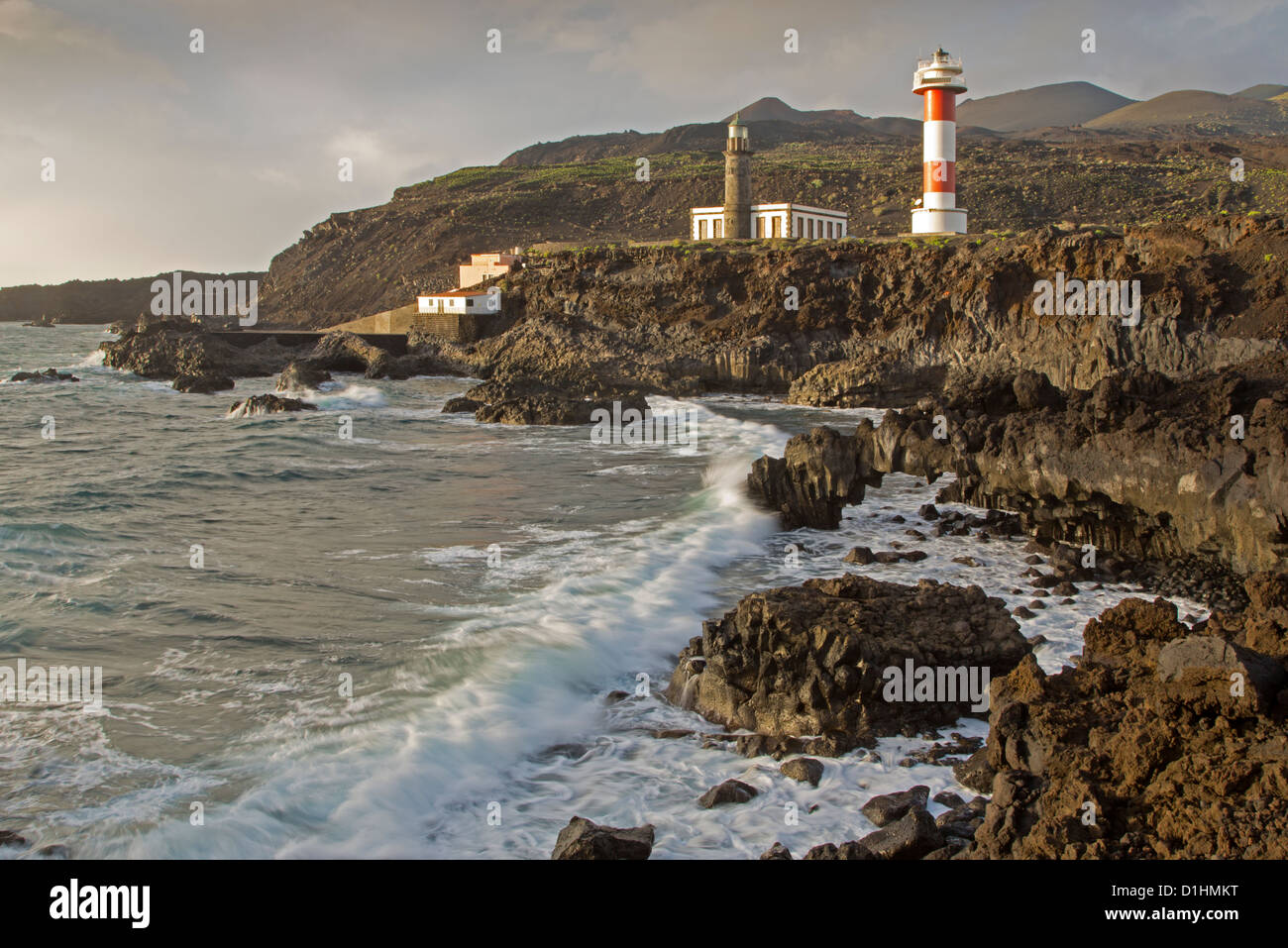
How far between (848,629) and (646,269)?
3690 centimetres

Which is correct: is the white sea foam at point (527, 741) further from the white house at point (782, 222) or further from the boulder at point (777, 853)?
the white house at point (782, 222)

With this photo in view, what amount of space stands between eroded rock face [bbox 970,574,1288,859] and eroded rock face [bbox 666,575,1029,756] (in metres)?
0.98

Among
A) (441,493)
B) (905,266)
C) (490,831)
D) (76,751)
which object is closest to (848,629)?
(490,831)

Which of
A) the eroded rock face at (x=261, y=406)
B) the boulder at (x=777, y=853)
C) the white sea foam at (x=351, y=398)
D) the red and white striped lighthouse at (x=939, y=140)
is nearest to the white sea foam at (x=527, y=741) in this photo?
the boulder at (x=777, y=853)

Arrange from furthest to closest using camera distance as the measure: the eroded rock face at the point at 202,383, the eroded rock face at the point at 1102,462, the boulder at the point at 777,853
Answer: the eroded rock face at the point at 202,383, the eroded rock face at the point at 1102,462, the boulder at the point at 777,853

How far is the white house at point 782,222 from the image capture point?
50031 mm

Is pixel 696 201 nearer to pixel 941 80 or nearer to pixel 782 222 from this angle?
pixel 782 222

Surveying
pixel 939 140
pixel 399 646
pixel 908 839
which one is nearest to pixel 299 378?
pixel 939 140

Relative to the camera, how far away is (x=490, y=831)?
6.42m

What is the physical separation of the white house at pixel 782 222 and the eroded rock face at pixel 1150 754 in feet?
148

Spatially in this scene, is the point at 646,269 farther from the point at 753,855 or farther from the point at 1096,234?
the point at 753,855

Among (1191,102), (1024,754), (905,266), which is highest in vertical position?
(1191,102)

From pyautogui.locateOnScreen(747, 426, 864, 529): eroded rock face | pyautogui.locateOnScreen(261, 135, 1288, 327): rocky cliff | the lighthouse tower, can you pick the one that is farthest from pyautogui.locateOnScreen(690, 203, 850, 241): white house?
pyautogui.locateOnScreen(747, 426, 864, 529): eroded rock face

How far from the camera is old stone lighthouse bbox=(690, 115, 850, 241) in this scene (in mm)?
49750
